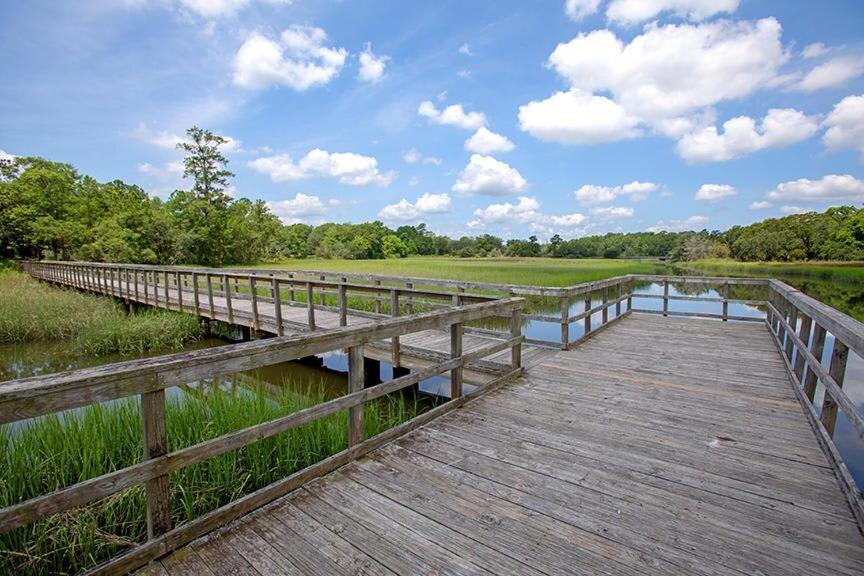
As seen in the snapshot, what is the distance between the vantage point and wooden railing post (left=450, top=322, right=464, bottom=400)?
4156 millimetres

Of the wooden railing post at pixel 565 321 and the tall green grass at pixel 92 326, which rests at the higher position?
the wooden railing post at pixel 565 321

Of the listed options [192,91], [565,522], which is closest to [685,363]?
[565,522]

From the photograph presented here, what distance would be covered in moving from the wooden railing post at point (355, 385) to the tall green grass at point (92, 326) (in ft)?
35.0

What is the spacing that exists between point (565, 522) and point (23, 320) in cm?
1673

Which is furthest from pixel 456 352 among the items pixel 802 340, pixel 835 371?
pixel 802 340

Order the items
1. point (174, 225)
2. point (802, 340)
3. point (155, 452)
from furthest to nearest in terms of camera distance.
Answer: point (174, 225), point (802, 340), point (155, 452)

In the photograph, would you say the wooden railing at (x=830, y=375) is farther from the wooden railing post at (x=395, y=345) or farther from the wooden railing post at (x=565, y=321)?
the wooden railing post at (x=395, y=345)

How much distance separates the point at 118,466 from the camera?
4051 millimetres

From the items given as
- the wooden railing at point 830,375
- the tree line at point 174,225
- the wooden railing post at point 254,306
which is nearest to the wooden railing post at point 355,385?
the wooden railing at point 830,375

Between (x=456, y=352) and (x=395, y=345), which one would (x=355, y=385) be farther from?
(x=395, y=345)

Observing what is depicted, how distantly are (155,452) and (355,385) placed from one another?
52.8 inches

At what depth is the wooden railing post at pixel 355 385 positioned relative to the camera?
3.09 metres

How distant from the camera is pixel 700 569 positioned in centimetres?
207

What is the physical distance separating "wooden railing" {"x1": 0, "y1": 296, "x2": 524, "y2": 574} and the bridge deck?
0.10 m
